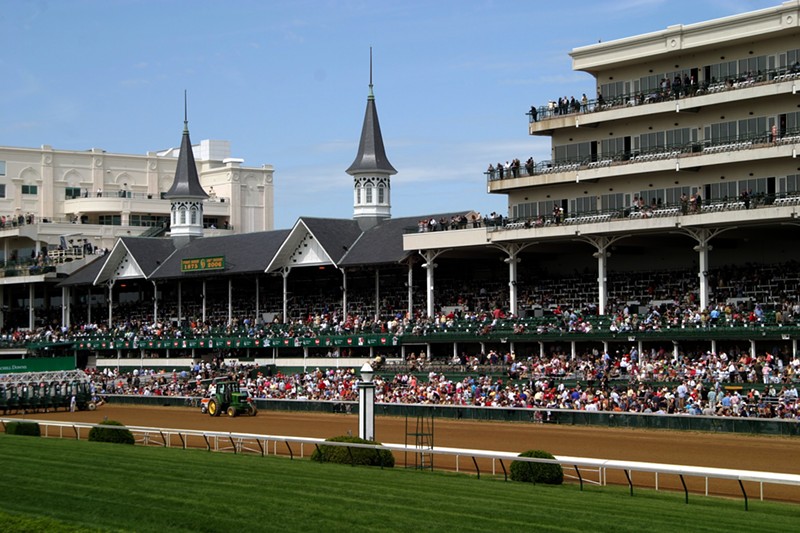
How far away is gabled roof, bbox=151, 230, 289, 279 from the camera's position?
64438 millimetres

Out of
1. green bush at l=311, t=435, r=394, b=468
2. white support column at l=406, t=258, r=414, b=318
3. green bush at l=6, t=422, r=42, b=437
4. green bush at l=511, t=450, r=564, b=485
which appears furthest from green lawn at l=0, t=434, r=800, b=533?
white support column at l=406, t=258, r=414, b=318

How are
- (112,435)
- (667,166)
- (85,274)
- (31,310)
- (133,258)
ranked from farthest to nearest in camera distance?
(31,310) < (85,274) < (133,258) < (667,166) < (112,435)

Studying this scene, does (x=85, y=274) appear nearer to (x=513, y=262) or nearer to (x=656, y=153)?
(x=513, y=262)

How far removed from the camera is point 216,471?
21.5 m

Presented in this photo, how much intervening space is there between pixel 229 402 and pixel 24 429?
1328 centimetres

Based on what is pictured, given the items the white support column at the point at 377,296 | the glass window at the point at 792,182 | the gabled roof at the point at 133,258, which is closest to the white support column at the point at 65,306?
the gabled roof at the point at 133,258

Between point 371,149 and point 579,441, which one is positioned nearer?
point 579,441

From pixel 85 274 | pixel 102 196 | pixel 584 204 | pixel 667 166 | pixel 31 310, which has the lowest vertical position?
pixel 31 310

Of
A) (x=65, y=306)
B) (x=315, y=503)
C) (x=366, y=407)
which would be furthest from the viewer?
(x=65, y=306)

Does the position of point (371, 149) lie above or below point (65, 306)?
above

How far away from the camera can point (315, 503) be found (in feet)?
57.4

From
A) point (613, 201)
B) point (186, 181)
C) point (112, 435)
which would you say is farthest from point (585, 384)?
point (186, 181)

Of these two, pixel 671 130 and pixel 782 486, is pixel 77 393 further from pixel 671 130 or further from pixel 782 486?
pixel 782 486

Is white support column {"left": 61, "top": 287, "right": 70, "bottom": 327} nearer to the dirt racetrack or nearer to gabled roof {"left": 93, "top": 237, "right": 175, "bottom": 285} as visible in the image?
gabled roof {"left": 93, "top": 237, "right": 175, "bottom": 285}
